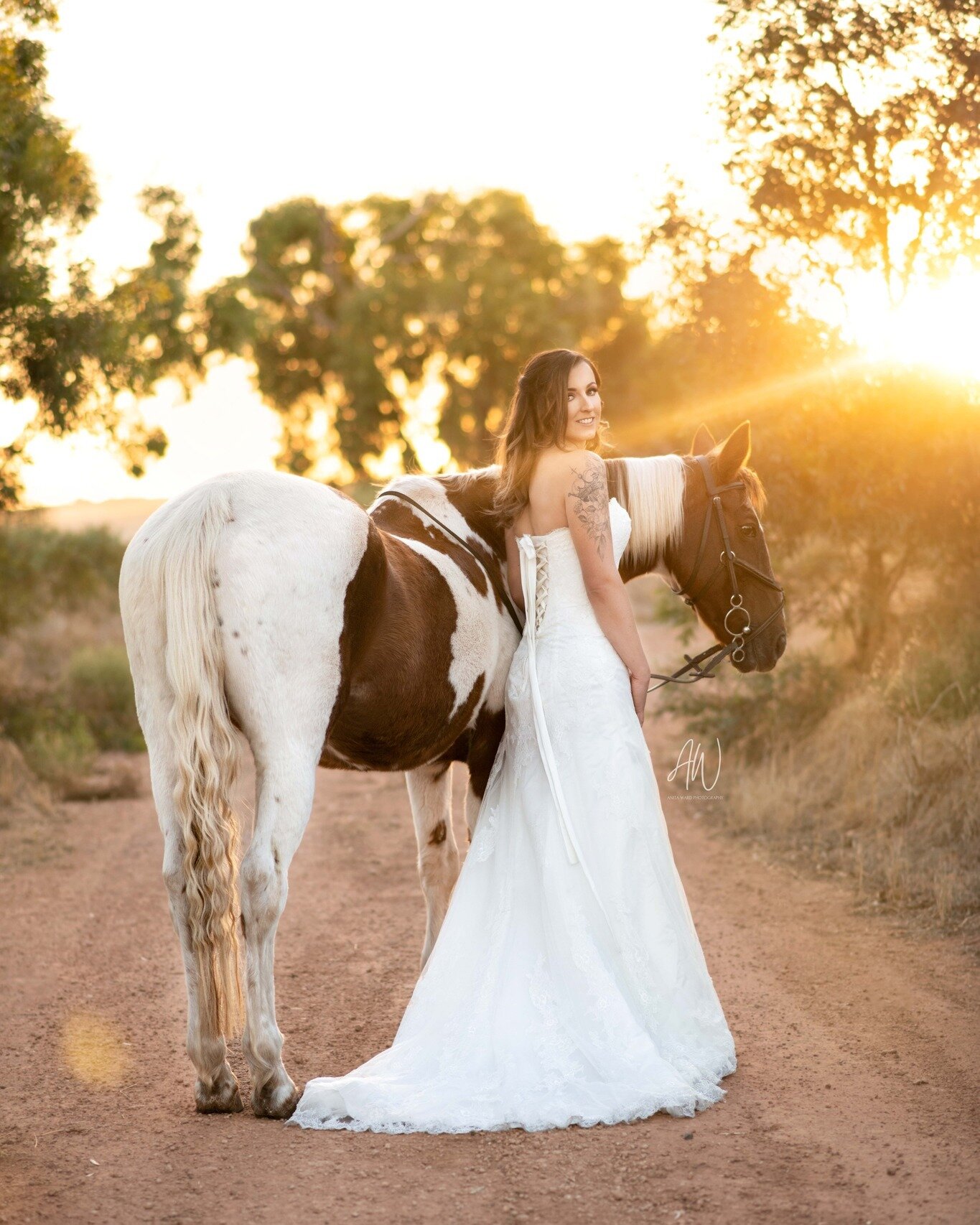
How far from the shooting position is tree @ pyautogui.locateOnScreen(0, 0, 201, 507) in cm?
809

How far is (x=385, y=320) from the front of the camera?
107 feet

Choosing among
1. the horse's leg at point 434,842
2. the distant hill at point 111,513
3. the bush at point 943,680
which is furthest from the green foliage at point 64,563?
the distant hill at point 111,513

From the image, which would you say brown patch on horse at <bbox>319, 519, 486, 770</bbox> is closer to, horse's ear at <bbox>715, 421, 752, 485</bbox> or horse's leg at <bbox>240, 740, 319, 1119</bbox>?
horse's leg at <bbox>240, 740, 319, 1119</bbox>

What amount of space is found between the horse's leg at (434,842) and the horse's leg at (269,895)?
48.6 inches

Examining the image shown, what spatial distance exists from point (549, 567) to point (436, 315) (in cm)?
3041

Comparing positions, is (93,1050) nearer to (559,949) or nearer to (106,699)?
(559,949)

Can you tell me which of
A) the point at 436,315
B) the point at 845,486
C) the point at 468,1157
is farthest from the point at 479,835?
the point at 436,315

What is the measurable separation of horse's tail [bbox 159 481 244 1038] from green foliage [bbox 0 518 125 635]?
476 inches

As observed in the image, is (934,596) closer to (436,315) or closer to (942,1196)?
(942,1196)

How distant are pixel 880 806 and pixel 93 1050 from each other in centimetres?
467

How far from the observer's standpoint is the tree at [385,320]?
107ft

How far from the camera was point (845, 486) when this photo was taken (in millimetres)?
8250

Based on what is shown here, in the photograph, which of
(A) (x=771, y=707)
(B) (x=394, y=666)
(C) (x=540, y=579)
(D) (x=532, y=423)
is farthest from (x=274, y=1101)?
(A) (x=771, y=707)

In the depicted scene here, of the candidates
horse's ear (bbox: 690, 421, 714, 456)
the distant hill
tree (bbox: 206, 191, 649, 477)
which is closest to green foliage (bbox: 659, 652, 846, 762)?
horse's ear (bbox: 690, 421, 714, 456)
